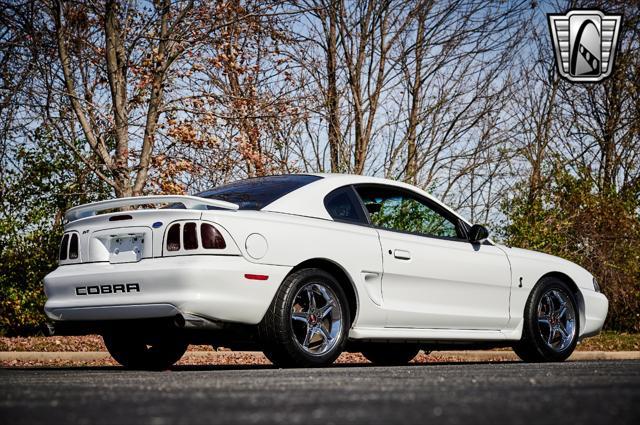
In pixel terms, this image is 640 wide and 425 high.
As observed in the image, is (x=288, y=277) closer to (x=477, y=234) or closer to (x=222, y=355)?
(x=477, y=234)

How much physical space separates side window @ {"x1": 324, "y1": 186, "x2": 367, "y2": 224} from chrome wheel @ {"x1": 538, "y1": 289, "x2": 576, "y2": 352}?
7.44 ft

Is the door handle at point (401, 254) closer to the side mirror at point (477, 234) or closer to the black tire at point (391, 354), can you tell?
the side mirror at point (477, 234)

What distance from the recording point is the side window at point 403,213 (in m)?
7.75

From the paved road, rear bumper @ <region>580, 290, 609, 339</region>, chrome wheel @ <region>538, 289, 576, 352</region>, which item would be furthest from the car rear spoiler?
rear bumper @ <region>580, 290, 609, 339</region>

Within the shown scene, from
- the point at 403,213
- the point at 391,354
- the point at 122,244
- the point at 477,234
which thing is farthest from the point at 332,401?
the point at 403,213

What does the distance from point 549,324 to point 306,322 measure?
297 cm

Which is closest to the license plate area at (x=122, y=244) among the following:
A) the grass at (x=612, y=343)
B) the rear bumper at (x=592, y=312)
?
the rear bumper at (x=592, y=312)

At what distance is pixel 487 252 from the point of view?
8.33 metres

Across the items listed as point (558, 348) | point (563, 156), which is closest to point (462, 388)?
point (558, 348)

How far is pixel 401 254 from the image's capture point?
744cm

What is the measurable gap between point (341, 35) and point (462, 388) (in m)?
12.3

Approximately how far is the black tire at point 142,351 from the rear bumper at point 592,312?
3847 mm

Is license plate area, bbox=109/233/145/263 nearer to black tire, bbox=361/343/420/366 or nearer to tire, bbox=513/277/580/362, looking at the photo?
black tire, bbox=361/343/420/366

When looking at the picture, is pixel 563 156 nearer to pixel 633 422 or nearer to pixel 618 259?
pixel 618 259
